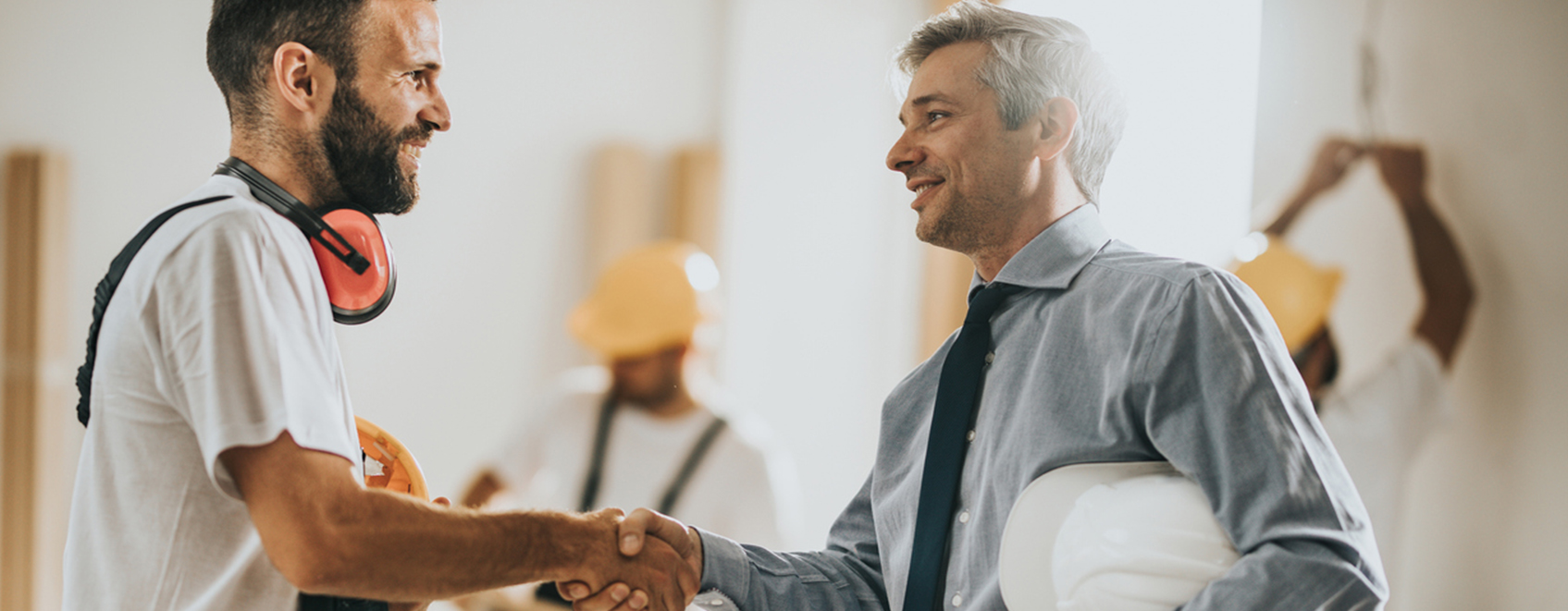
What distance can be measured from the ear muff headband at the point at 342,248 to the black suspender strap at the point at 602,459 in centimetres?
295

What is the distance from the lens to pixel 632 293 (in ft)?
16.4

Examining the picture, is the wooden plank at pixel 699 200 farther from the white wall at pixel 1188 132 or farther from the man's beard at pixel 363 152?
the man's beard at pixel 363 152

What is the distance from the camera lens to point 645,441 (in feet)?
15.3

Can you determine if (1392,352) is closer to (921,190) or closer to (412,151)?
(921,190)

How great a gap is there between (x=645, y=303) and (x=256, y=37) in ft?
10.9

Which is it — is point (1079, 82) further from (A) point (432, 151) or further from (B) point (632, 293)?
(A) point (432, 151)

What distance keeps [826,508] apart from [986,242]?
392 cm

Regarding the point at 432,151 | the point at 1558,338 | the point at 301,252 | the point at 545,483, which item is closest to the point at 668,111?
the point at 432,151

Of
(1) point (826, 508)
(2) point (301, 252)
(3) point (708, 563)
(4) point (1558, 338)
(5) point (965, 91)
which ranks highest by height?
(5) point (965, 91)

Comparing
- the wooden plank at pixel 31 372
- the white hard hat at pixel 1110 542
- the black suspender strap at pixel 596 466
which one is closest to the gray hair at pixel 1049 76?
the white hard hat at pixel 1110 542

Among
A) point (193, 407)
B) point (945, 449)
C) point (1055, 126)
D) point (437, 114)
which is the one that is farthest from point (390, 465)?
point (1055, 126)

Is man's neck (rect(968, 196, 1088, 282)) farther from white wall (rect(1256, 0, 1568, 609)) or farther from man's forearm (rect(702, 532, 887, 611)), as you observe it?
white wall (rect(1256, 0, 1568, 609))

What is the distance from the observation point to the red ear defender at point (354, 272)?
1.61m

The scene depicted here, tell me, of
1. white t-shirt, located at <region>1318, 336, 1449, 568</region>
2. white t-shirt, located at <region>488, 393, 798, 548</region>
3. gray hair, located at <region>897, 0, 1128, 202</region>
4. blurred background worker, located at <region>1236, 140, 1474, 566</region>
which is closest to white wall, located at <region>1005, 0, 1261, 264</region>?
blurred background worker, located at <region>1236, 140, 1474, 566</region>
